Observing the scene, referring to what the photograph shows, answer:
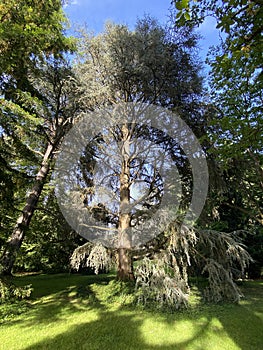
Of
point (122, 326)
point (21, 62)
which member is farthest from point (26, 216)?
point (122, 326)

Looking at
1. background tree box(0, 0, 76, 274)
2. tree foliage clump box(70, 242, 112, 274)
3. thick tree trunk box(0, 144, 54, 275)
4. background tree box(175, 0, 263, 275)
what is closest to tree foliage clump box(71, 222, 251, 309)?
tree foliage clump box(70, 242, 112, 274)

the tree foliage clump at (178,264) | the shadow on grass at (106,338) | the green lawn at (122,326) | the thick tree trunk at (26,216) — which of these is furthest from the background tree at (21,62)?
the tree foliage clump at (178,264)

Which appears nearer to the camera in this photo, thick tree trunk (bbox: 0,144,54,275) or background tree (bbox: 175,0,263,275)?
background tree (bbox: 175,0,263,275)

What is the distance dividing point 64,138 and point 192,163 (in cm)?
439

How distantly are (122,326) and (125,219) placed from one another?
136 inches

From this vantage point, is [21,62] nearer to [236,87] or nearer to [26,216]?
[26,216]

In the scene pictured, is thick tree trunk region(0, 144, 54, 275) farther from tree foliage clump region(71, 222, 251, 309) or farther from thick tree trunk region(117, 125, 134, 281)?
thick tree trunk region(117, 125, 134, 281)

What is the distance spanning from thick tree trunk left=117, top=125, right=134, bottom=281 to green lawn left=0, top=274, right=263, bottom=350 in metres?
1.04

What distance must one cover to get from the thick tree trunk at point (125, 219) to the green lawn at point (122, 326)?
1041mm

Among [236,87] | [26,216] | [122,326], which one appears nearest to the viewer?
[122,326]

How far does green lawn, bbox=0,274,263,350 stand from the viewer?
3.67 m

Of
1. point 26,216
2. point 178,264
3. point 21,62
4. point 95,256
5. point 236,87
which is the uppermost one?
point 21,62

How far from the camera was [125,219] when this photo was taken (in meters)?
7.56

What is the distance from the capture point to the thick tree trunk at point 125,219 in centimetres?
708
